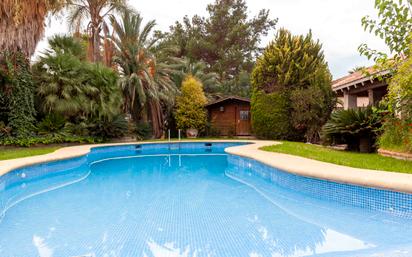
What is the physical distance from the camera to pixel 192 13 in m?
32.1

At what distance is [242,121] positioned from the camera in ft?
72.0

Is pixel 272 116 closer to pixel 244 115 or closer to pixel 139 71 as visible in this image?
pixel 244 115

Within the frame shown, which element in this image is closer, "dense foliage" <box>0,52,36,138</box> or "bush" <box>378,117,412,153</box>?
"bush" <box>378,117,412,153</box>

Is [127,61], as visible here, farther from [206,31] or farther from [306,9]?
[206,31]

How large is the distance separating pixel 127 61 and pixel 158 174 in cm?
1013

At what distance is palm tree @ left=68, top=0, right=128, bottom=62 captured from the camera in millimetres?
18047

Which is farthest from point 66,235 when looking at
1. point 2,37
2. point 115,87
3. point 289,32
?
point 289,32

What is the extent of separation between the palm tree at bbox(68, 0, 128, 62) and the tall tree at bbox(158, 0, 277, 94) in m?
12.2

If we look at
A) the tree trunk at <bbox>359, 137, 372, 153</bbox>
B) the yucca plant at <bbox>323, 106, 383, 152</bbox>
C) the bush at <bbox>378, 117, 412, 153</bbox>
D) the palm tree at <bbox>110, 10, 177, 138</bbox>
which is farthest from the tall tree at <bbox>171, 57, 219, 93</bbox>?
the bush at <bbox>378, 117, 412, 153</bbox>

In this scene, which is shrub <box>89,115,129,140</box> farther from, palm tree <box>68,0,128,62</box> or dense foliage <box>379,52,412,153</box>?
dense foliage <box>379,52,412,153</box>

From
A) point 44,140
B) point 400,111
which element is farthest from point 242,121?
point 400,111

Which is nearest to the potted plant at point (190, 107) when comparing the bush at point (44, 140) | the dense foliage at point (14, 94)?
the bush at point (44, 140)

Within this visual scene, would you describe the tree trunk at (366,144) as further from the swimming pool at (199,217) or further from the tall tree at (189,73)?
the tall tree at (189,73)

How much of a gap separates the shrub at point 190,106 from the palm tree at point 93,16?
218 inches
